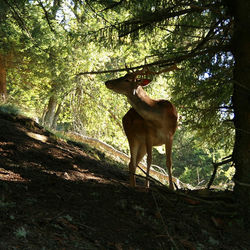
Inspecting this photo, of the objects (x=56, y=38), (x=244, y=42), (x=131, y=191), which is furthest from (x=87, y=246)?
(x=56, y=38)

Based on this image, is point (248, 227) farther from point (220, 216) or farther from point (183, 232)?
point (183, 232)

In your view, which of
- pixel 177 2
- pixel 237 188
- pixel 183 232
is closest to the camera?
pixel 183 232

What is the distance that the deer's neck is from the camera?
19.8ft

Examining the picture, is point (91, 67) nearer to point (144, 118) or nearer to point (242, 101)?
point (144, 118)

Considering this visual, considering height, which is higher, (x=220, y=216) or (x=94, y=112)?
(x=94, y=112)

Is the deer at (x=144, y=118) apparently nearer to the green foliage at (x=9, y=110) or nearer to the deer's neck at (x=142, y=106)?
the deer's neck at (x=142, y=106)

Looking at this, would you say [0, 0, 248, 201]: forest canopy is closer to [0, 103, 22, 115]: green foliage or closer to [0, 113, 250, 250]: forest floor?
[0, 103, 22, 115]: green foliage

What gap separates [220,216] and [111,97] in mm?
12521

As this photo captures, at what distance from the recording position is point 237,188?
4031 millimetres

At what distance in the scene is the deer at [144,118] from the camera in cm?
592

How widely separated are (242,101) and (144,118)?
227 centimetres

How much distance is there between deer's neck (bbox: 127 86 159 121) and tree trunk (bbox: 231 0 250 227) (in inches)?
79.2

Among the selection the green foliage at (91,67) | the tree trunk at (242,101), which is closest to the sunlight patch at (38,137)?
the green foliage at (91,67)

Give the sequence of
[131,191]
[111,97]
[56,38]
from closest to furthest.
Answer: [131,191] < [56,38] < [111,97]
